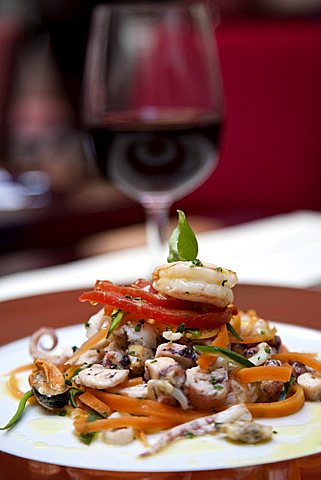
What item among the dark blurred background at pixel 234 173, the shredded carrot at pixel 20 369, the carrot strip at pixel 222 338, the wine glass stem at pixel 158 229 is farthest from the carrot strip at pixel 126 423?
the dark blurred background at pixel 234 173

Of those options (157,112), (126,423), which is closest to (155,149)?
(157,112)

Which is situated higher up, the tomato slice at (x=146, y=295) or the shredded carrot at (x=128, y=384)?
the tomato slice at (x=146, y=295)

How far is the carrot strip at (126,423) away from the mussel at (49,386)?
0.24 ft

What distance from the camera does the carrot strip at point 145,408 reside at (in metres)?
0.87

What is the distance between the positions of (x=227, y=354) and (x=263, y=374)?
0.15 ft

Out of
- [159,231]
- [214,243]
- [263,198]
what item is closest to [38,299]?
[159,231]

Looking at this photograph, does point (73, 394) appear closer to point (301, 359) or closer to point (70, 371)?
point (70, 371)

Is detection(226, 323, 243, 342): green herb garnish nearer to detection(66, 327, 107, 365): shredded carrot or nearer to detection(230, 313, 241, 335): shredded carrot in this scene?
detection(230, 313, 241, 335): shredded carrot

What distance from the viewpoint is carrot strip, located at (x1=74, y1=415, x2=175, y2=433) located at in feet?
2.77

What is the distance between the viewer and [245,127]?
130 inches

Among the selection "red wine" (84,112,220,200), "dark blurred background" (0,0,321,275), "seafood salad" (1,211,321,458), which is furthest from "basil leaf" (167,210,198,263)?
"dark blurred background" (0,0,321,275)

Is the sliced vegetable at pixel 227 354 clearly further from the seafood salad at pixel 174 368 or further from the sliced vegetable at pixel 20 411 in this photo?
the sliced vegetable at pixel 20 411

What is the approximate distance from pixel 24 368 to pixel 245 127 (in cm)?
233

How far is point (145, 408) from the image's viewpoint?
0.88 meters
